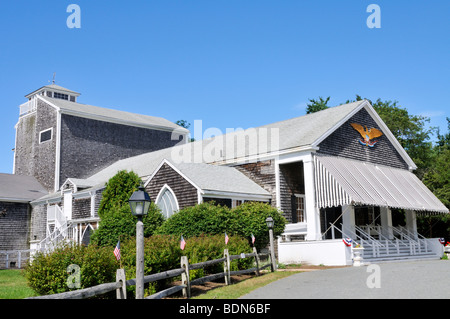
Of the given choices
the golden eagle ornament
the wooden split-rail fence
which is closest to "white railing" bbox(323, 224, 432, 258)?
the golden eagle ornament

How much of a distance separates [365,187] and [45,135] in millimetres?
26998

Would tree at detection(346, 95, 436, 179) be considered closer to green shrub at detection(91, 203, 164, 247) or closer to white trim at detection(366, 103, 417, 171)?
white trim at detection(366, 103, 417, 171)

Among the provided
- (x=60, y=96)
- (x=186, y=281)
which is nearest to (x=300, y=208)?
(x=186, y=281)

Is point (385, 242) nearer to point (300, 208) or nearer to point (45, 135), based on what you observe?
point (300, 208)

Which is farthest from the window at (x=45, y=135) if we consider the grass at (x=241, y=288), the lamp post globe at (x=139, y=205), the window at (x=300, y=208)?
the lamp post globe at (x=139, y=205)

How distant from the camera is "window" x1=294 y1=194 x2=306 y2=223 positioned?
2556 centimetres

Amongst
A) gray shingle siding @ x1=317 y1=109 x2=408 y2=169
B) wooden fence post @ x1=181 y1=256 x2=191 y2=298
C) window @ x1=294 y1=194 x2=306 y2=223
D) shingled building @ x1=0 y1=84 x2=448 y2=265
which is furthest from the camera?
window @ x1=294 y1=194 x2=306 y2=223

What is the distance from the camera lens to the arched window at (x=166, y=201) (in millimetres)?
23453

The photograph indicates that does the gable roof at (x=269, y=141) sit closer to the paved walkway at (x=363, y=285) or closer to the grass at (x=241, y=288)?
the grass at (x=241, y=288)

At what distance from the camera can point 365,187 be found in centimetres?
2356

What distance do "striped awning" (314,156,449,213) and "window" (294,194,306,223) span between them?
8.41ft

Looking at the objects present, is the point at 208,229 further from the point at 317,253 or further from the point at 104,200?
the point at 104,200
